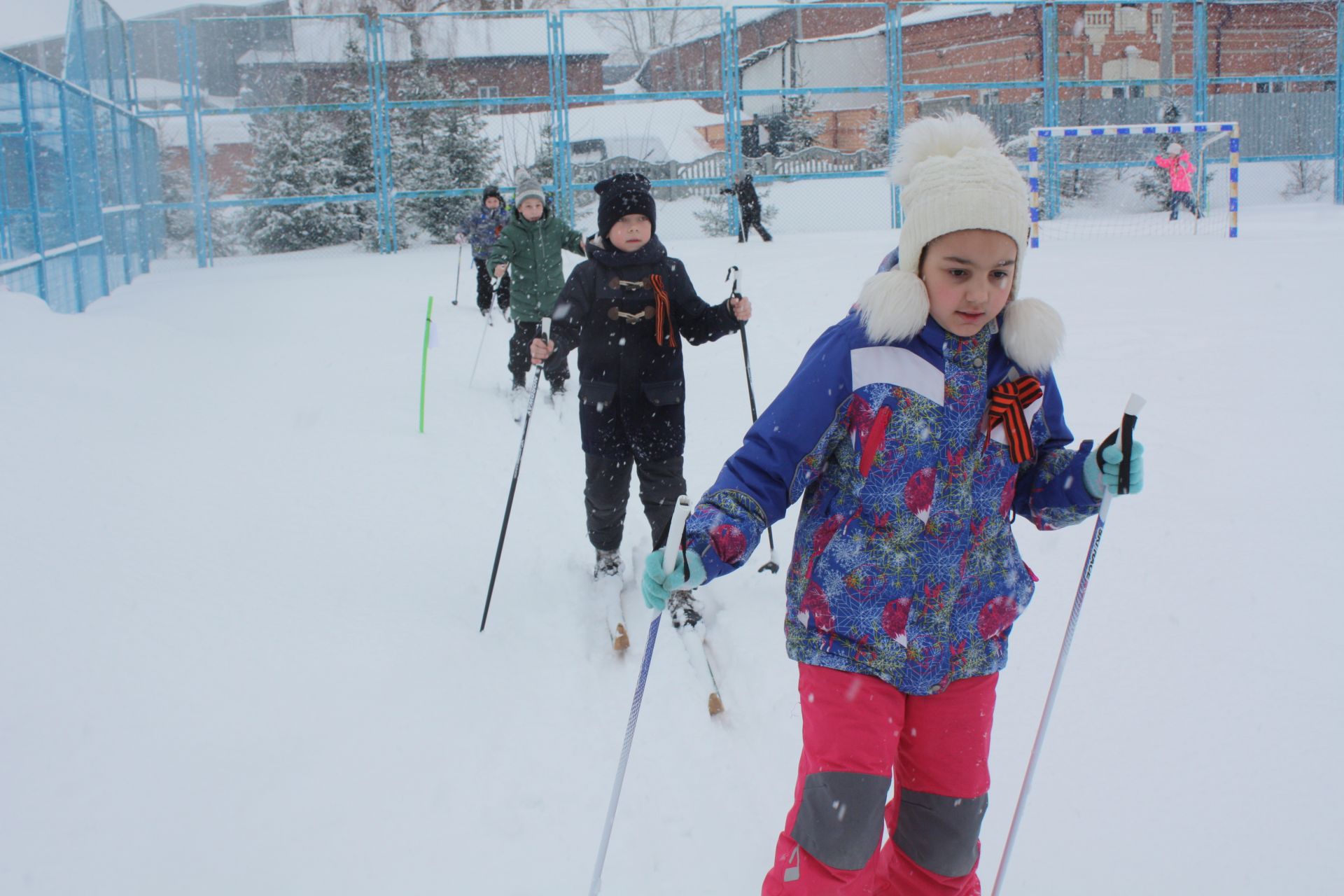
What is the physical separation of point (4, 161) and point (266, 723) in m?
7.79

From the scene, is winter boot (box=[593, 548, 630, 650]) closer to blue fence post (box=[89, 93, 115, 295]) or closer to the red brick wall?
blue fence post (box=[89, 93, 115, 295])

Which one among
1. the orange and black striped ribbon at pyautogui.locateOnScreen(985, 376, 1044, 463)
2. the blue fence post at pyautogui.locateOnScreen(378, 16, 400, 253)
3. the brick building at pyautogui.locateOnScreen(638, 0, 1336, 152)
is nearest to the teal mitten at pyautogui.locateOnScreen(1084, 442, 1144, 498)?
the orange and black striped ribbon at pyautogui.locateOnScreen(985, 376, 1044, 463)

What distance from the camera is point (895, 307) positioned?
2.05 metres

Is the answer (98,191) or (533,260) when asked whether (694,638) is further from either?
(98,191)

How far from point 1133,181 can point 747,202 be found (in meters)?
10.2

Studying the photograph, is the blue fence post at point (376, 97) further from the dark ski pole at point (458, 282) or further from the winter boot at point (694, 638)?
the winter boot at point (694, 638)

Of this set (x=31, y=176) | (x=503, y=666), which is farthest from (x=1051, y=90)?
(x=503, y=666)

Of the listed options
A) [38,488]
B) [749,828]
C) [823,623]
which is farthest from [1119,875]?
[38,488]

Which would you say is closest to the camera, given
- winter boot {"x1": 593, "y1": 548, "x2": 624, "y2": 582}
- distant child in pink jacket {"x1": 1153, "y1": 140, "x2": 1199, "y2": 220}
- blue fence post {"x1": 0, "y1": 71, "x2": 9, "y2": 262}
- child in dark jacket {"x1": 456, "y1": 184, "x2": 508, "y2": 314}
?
winter boot {"x1": 593, "y1": 548, "x2": 624, "y2": 582}

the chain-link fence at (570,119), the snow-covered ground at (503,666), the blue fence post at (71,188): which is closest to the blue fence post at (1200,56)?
the chain-link fence at (570,119)

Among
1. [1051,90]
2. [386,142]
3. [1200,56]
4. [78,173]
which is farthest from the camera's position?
[1200,56]

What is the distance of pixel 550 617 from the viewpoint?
4.58 metres

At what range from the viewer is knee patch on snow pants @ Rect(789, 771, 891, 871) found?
6.64 feet

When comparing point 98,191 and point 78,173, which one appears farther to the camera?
point 98,191
